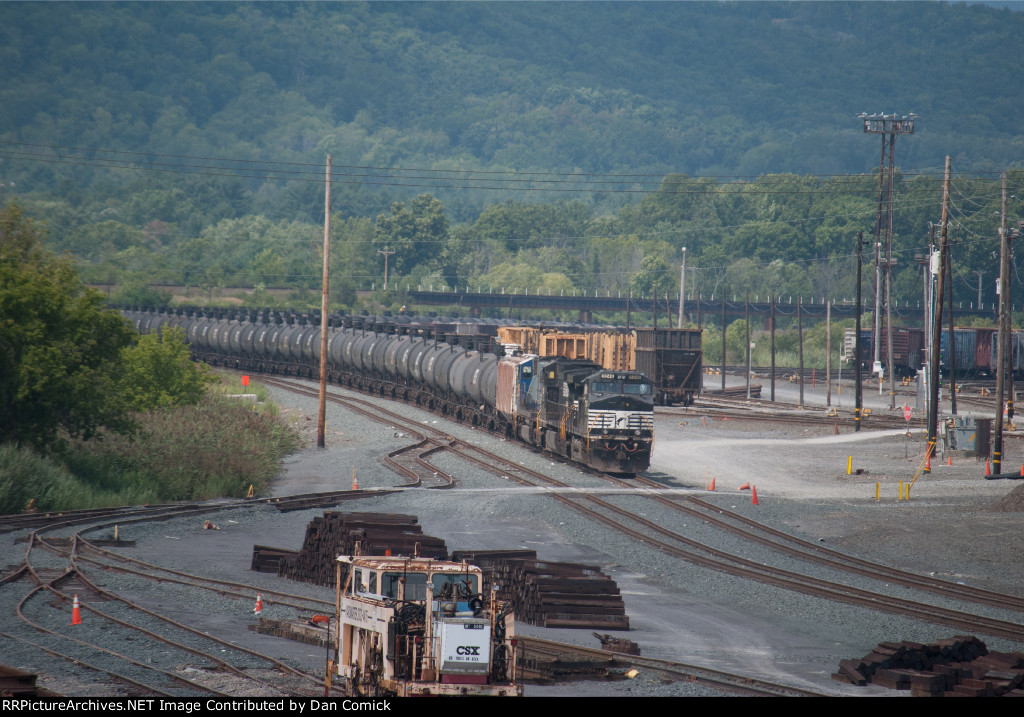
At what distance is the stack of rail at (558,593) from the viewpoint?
18203mm

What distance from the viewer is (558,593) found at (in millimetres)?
18719

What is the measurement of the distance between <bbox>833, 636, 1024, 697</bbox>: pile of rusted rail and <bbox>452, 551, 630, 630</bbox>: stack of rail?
409 centimetres

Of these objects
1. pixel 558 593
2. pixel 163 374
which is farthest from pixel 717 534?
pixel 163 374

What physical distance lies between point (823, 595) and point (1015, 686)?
622cm

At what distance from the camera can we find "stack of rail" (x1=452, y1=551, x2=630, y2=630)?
59.7 feet

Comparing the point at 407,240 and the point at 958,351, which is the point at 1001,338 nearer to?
the point at 958,351

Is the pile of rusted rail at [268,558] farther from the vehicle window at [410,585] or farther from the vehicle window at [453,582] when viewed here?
the vehicle window at [453,582]

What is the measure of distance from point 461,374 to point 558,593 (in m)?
27.9

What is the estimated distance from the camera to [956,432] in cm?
3866

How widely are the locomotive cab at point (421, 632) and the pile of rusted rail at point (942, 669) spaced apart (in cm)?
559

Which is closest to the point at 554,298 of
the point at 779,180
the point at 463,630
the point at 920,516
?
the point at 779,180

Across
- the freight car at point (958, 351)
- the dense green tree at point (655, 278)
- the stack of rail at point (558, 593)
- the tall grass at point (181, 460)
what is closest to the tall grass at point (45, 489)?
the tall grass at point (181, 460)

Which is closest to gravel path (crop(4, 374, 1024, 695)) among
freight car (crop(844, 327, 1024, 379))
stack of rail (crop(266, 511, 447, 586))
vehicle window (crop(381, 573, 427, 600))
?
stack of rail (crop(266, 511, 447, 586))

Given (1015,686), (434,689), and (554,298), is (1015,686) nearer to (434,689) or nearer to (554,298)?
(434,689)
